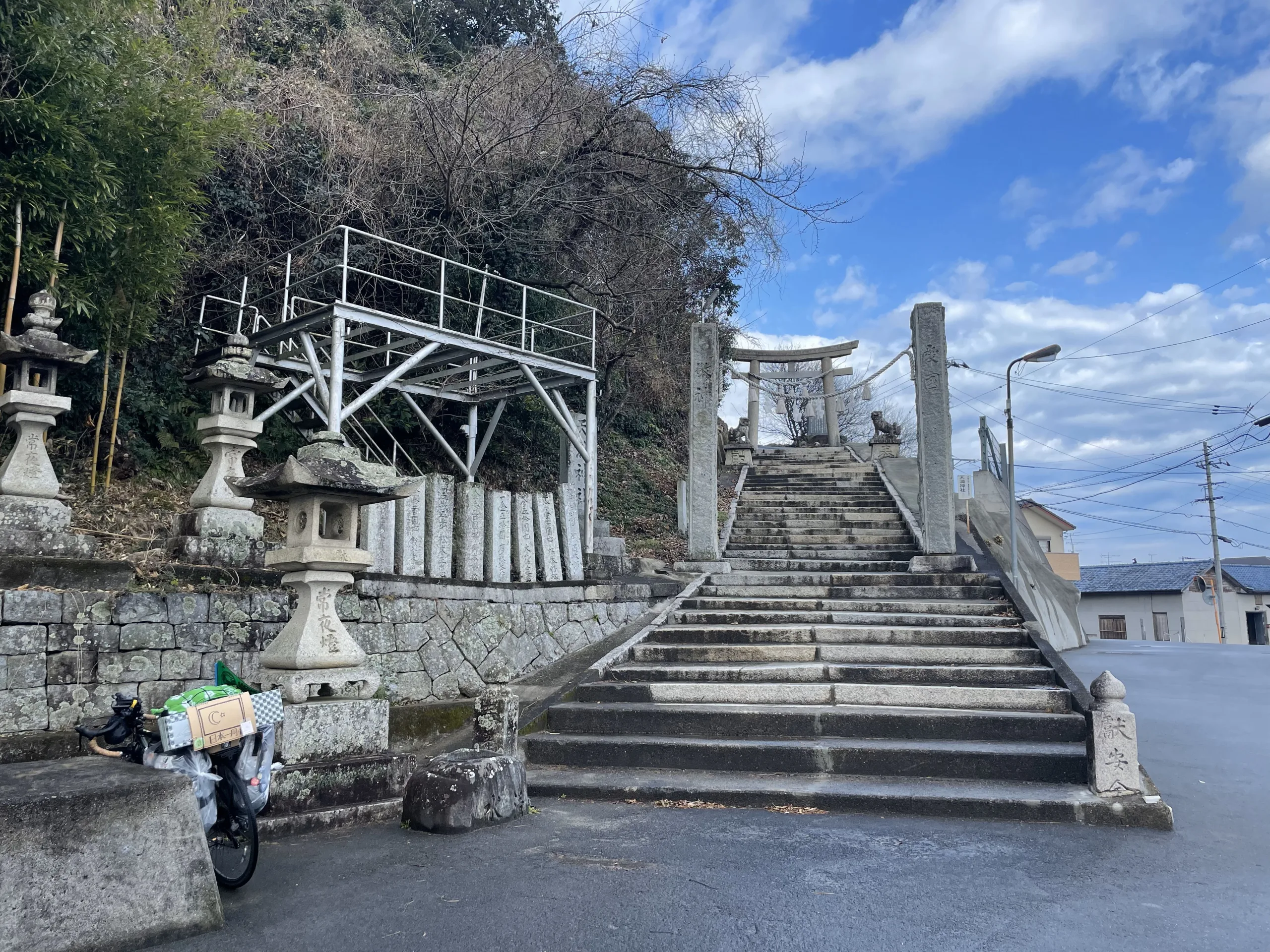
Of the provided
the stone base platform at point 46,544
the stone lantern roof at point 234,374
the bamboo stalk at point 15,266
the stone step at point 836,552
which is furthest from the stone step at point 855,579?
the bamboo stalk at point 15,266

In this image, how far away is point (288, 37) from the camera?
516 inches

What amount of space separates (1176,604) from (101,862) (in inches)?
1648

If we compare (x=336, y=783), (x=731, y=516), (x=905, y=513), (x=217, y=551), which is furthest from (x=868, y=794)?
(x=731, y=516)

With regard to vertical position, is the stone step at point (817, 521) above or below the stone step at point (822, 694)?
above

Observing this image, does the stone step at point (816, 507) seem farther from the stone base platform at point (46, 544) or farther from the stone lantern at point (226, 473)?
the stone base platform at point (46, 544)

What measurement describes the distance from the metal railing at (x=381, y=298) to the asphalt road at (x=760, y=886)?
5.98 metres

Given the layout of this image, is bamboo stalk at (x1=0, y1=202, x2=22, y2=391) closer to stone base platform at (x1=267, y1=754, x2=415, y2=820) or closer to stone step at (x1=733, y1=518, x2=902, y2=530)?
stone base platform at (x1=267, y1=754, x2=415, y2=820)

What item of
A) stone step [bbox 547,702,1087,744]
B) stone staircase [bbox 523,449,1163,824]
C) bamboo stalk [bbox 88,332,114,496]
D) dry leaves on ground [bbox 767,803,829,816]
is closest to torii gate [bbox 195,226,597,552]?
bamboo stalk [bbox 88,332,114,496]

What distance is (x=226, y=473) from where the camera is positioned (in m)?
6.75

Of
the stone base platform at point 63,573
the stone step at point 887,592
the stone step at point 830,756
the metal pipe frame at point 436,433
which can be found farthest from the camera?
the metal pipe frame at point 436,433

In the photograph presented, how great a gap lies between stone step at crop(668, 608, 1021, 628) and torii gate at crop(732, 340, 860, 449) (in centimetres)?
1276

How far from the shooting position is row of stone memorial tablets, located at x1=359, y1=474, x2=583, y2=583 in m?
7.63

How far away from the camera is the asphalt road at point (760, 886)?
340 cm

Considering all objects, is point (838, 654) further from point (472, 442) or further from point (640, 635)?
point (472, 442)
